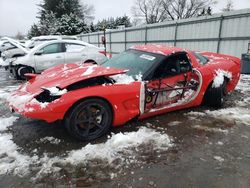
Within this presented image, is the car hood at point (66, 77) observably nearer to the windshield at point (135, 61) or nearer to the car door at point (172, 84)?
the windshield at point (135, 61)

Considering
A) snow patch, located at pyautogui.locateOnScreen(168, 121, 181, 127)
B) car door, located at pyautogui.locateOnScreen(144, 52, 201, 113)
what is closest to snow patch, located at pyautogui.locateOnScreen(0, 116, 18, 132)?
car door, located at pyautogui.locateOnScreen(144, 52, 201, 113)

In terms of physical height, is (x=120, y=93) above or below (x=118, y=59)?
below

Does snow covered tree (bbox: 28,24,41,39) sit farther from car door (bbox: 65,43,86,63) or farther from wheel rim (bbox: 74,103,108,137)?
wheel rim (bbox: 74,103,108,137)

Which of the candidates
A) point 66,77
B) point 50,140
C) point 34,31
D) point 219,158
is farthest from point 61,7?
point 219,158

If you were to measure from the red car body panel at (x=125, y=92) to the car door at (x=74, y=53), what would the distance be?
4.65 metres

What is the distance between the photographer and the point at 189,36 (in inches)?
479

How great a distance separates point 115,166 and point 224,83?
3.28 metres

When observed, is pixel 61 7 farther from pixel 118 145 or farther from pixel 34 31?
pixel 118 145

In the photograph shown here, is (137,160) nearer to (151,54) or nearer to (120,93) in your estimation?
(120,93)

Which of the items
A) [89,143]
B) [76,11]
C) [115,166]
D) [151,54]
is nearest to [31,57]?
[151,54]

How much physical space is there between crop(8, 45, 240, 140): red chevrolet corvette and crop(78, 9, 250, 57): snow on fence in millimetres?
5386

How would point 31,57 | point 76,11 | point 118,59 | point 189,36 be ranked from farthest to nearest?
point 76,11 < point 189,36 < point 31,57 < point 118,59

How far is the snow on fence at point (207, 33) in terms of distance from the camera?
9.60 metres

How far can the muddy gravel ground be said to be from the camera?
2666 millimetres
